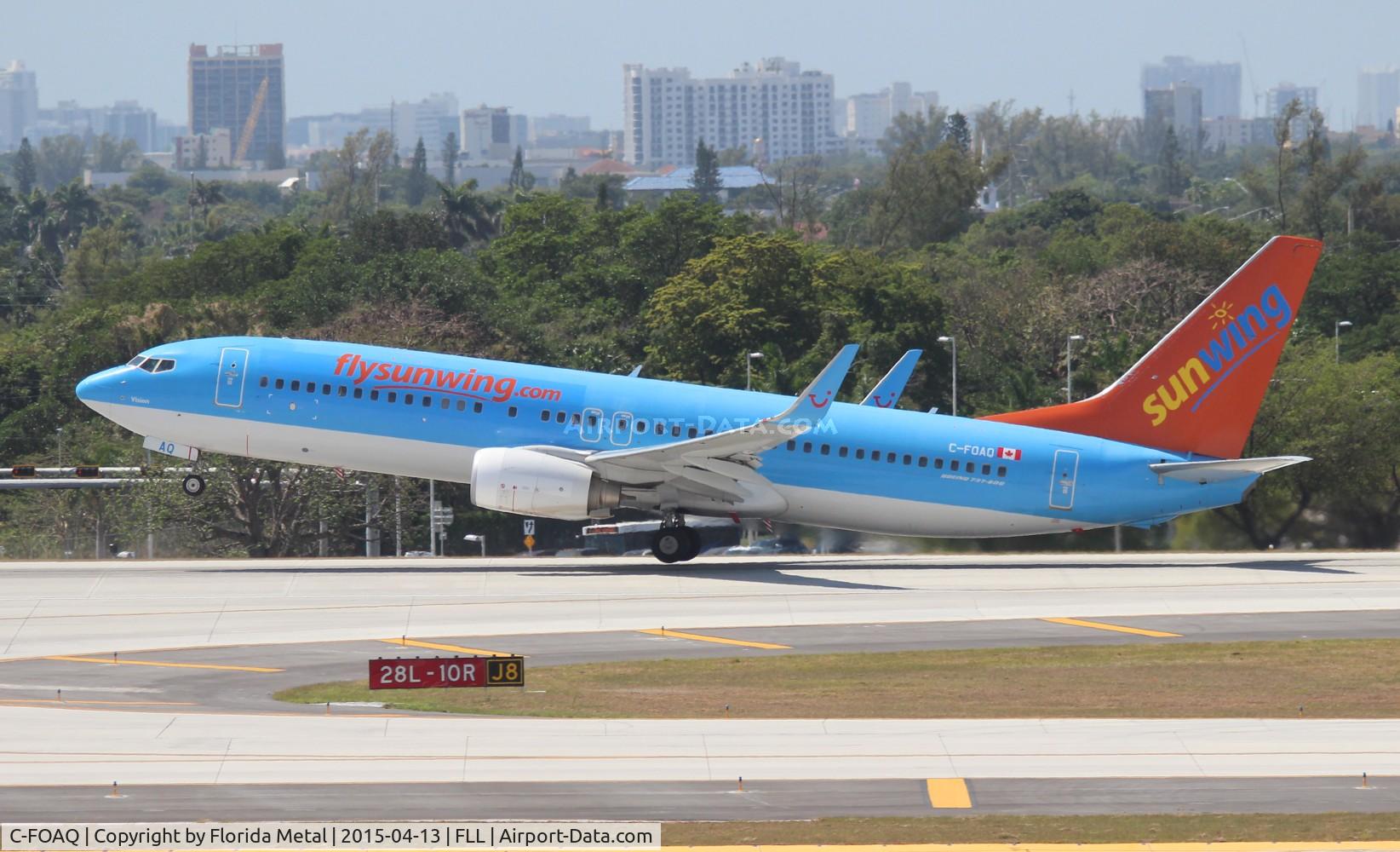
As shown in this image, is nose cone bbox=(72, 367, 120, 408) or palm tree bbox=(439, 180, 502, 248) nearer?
nose cone bbox=(72, 367, 120, 408)

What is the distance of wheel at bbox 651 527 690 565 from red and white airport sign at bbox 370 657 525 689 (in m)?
17.0

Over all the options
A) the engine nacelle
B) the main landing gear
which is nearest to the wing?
the engine nacelle

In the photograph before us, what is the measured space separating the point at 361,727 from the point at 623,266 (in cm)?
9574

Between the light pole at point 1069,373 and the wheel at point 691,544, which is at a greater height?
the light pole at point 1069,373

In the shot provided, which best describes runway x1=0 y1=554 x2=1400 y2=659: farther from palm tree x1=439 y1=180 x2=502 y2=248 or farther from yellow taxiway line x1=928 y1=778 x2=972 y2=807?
palm tree x1=439 y1=180 x2=502 y2=248

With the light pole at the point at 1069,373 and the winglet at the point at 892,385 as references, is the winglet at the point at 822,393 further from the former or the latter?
the light pole at the point at 1069,373

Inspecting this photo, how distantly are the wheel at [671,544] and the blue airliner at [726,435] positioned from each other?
0.06 meters

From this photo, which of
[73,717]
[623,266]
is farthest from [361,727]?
[623,266]

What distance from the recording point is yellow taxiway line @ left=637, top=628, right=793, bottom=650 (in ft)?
110

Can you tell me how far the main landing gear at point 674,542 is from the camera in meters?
45.6

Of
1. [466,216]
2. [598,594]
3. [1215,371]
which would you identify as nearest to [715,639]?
[598,594]

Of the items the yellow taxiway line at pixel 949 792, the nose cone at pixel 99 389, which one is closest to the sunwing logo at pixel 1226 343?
the yellow taxiway line at pixel 949 792

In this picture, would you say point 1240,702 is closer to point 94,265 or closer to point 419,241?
point 419,241

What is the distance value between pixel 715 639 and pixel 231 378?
15614 mm
